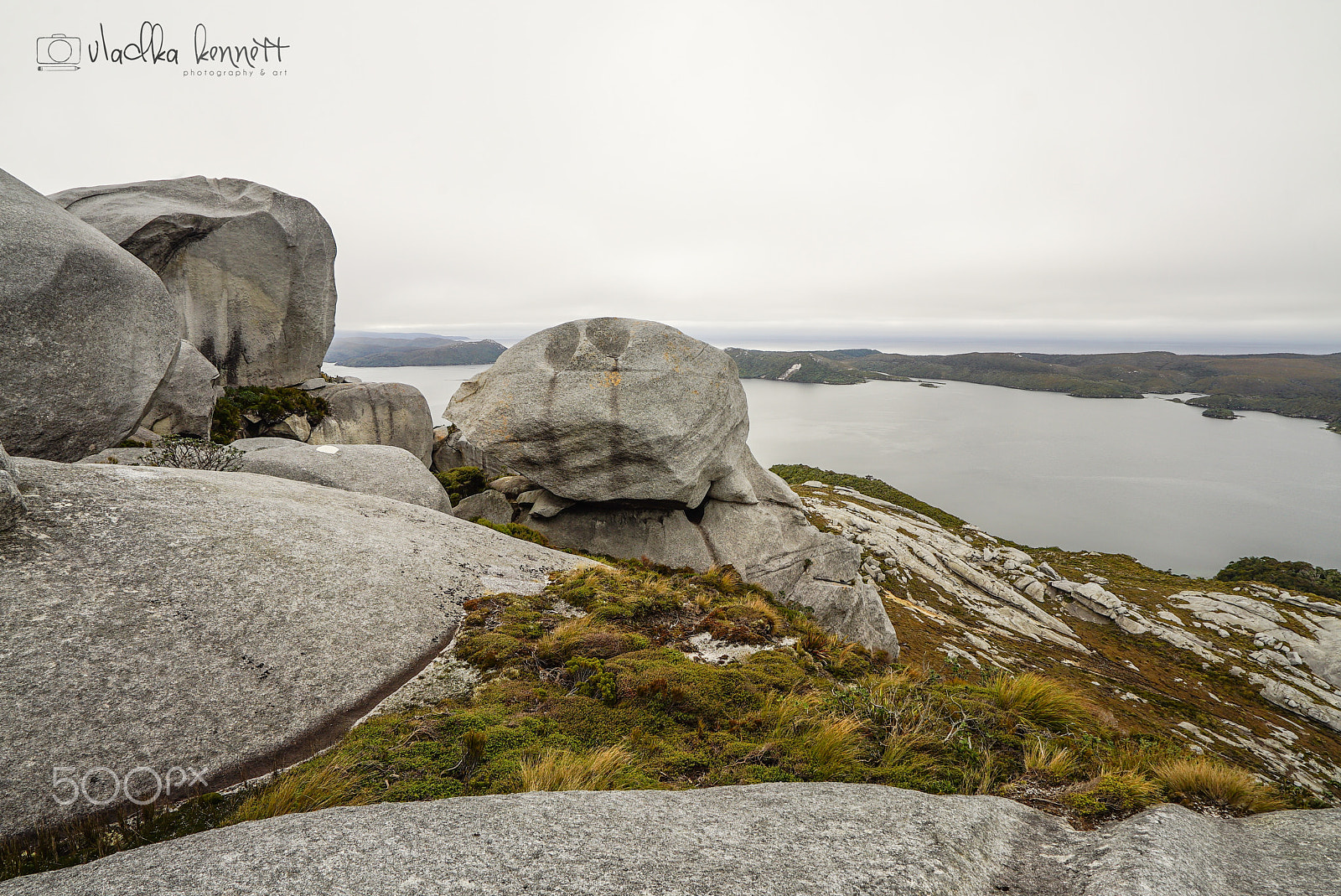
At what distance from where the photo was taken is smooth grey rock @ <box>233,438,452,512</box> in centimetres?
1309

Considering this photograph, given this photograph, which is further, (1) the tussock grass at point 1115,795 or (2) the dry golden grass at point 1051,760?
(2) the dry golden grass at point 1051,760

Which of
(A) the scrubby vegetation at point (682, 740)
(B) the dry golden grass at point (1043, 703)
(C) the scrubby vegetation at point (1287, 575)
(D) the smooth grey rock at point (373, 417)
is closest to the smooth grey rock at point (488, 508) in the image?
(D) the smooth grey rock at point (373, 417)

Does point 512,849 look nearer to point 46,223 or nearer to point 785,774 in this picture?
point 785,774

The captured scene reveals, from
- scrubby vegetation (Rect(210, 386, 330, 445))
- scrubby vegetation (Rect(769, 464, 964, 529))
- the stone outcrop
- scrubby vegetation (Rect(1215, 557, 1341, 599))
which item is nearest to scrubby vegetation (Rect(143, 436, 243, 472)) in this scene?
the stone outcrop

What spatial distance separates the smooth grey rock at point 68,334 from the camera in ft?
28.6

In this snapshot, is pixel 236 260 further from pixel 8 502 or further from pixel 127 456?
pixel 8 502

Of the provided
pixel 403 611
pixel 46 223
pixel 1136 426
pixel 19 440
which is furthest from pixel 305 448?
pixel 1136 426

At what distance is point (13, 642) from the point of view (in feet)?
15.8

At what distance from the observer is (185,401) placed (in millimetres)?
16266

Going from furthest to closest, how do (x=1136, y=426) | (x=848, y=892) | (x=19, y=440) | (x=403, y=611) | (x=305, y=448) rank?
(x=1136, y=426) → (x=305, y=448) → (x=19, y=440) → (x=403, y=611) → (x=848, y=892)

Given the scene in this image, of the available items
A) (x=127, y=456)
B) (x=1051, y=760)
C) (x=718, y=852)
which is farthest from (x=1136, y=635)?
(x=127, y=456)

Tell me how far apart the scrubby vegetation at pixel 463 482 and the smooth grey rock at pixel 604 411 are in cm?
490

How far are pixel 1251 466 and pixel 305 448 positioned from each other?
600 feet

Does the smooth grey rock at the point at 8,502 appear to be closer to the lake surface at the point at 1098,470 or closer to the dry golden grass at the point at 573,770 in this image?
the dry golden grass at the point at 573,770
